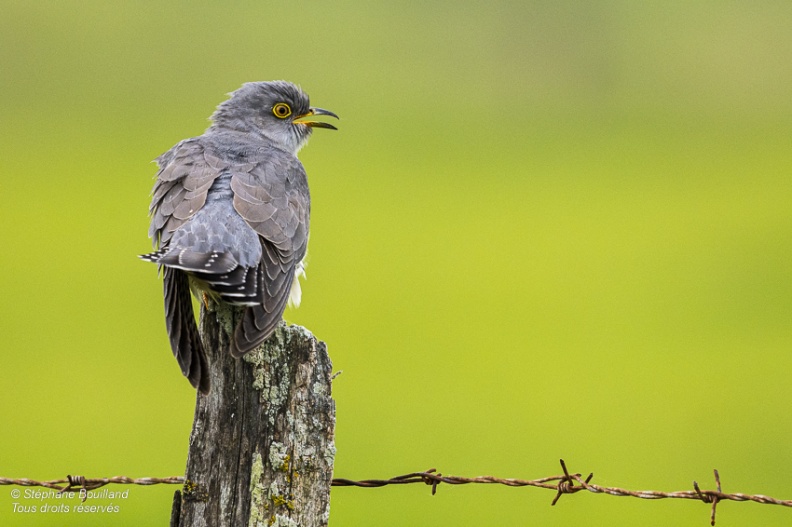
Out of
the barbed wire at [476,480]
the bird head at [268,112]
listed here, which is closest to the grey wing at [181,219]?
the barbed wire at [476,480]

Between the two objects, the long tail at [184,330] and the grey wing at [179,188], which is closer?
the long tail at [184,330]

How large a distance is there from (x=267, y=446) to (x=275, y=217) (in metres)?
2.00

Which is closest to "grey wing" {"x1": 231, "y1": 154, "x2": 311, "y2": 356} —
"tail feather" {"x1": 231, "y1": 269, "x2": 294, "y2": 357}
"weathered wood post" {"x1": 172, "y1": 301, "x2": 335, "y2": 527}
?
"tail feather" {"x1": 231, "y1": 269, "x2": 294, "y2": 357}

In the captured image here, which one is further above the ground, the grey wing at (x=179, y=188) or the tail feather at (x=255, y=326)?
the grey wing at (x=179, y=188)

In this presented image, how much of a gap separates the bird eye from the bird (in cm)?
21

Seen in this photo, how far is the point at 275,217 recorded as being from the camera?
18.0 ft

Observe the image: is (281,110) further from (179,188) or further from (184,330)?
(184,330)

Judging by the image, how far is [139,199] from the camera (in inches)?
929

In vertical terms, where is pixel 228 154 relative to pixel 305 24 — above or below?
below

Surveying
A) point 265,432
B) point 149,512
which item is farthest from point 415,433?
point 265,432

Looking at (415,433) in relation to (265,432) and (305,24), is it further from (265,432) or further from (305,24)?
(305,24)

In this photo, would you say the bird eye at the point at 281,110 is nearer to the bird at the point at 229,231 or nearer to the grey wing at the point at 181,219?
the bird at the point at 229,231

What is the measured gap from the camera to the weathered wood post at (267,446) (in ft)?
12.2

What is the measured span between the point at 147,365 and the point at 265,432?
12.6 meters
